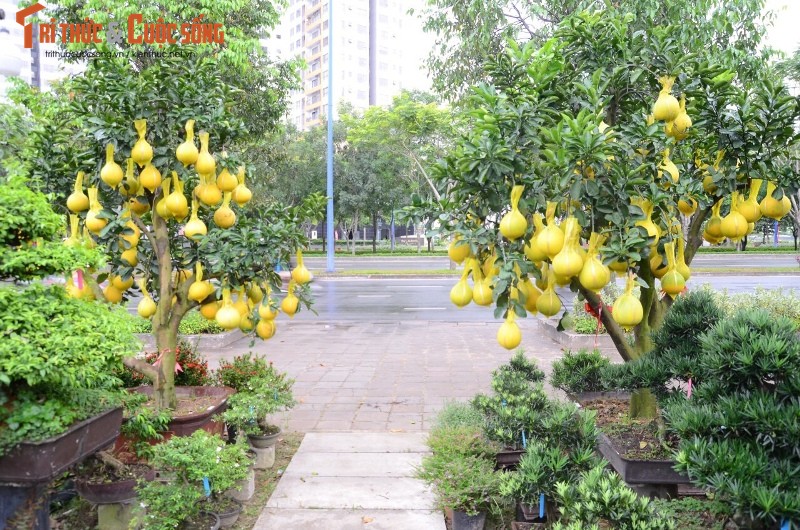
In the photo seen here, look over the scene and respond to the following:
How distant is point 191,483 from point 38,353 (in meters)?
1.53

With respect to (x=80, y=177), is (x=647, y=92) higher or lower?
higher

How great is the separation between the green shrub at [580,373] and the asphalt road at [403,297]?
27.8 ft

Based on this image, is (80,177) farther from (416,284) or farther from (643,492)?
(416,284)

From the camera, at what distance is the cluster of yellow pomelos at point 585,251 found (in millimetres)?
2415

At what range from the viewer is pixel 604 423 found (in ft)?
13.3

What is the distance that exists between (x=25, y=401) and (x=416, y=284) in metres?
18.6

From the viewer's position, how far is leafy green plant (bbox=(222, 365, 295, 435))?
14.7 ft

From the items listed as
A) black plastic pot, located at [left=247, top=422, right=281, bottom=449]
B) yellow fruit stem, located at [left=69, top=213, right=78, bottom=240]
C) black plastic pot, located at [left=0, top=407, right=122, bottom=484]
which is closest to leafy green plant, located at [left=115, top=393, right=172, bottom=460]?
black plastic pot, located at [left=247, top=422, right=281, bottom=449]

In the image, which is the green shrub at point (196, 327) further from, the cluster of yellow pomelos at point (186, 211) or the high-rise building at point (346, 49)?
the high-rise building at point (346, 49)

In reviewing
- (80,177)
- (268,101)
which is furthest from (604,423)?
(268,101)

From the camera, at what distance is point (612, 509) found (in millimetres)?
2520

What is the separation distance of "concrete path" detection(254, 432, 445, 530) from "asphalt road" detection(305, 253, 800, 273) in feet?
73.4

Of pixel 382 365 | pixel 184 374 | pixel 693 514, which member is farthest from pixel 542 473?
pixel 382 365

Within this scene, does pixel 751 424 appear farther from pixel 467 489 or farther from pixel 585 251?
pixel 467 489
